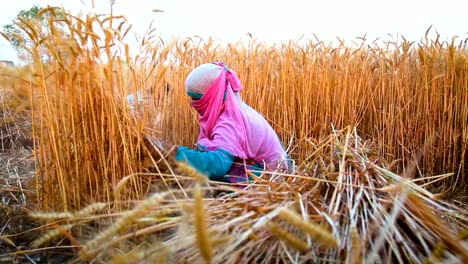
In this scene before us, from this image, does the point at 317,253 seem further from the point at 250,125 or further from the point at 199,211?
the point at 250,125

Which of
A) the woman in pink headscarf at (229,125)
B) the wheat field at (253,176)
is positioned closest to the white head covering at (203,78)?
the woman in pink headscarf at (229,125)

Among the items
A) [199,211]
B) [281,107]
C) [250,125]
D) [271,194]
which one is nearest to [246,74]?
[281,107]

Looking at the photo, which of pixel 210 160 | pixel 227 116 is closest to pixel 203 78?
pixel 227 116

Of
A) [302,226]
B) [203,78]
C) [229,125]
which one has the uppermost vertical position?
[203,78]

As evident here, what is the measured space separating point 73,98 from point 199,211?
2.63ft

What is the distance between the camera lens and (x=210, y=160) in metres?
1.43

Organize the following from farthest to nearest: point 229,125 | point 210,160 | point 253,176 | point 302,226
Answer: point 229,125 < point 210,160 < point 253,176 < point 302,226

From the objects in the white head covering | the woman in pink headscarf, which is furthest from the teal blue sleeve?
the white head covering

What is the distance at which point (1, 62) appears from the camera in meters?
1.26

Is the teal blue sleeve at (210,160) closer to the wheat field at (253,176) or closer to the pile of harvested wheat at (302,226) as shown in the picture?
the wheat field at (253,176)

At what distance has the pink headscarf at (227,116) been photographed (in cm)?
162

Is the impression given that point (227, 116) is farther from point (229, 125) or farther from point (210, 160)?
point (210, 160)

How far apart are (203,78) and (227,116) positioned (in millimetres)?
185

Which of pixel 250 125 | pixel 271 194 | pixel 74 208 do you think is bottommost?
pixel 74 208
